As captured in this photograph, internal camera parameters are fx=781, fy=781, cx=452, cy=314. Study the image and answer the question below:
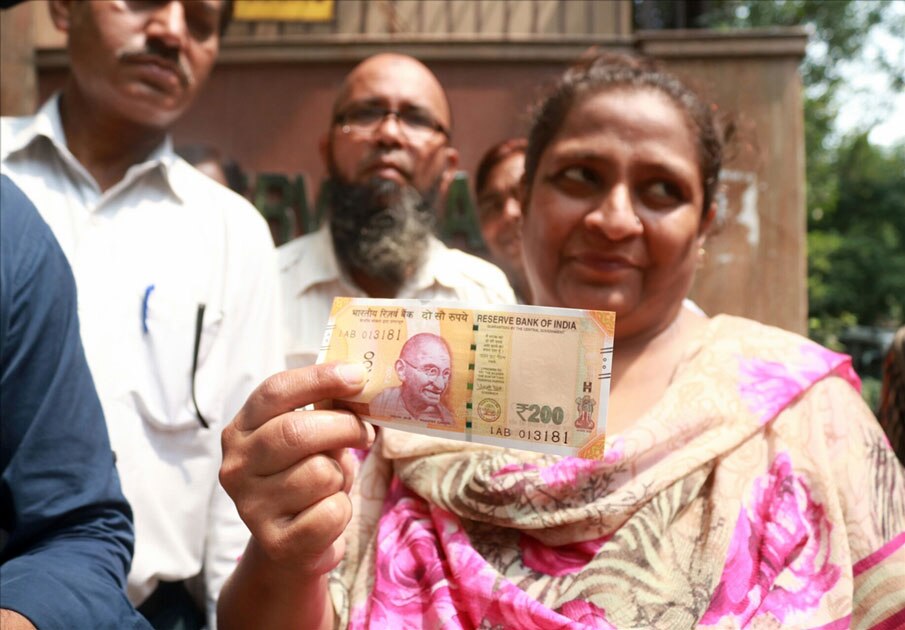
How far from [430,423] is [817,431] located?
30.8 inches

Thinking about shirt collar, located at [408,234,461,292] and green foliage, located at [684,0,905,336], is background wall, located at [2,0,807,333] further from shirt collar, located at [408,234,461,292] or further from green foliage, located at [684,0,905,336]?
green foliage, located at [684,0,905,336]

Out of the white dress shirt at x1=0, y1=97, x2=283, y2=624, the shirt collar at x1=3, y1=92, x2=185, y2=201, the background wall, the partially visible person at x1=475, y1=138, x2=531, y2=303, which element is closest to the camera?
the white dress shirt at x1=0, y1=97, x2=283, y2=624

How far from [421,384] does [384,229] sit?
2149 millimetres

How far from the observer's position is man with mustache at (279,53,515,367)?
321cm

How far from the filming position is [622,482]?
4.56ft

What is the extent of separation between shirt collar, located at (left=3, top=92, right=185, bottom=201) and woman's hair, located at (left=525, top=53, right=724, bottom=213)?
1028 mm

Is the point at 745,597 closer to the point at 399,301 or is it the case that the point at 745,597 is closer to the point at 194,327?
the point at 399,301

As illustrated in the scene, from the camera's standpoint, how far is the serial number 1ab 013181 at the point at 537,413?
1.14m

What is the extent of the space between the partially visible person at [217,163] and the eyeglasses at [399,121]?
4.15ft

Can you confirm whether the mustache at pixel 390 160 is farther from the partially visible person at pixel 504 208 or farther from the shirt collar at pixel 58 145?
the shirt collar at pixel 58 145

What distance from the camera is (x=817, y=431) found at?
4.82 ft

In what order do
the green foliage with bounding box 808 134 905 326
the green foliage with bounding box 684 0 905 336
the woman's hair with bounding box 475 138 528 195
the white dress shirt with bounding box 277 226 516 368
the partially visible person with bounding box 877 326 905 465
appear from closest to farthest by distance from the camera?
the partially visible person with bounding box 877 326 905 465, the white dress shirt with bounding box 277 226 516 368, the woman's hair with bounding box 475 138 528 195, the green foliage with bounding box 684 0 905 336, the green foliage with bounding box 808 134 905 326

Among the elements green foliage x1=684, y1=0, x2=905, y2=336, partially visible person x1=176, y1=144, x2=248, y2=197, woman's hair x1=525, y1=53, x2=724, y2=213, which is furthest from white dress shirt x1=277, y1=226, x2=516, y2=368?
green foliage x1=684, y1=0, x2=905, y2=336

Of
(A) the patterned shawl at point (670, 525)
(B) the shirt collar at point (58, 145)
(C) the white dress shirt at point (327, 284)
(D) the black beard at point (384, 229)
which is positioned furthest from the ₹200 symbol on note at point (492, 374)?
(D) the black beard at point (384, 229)
